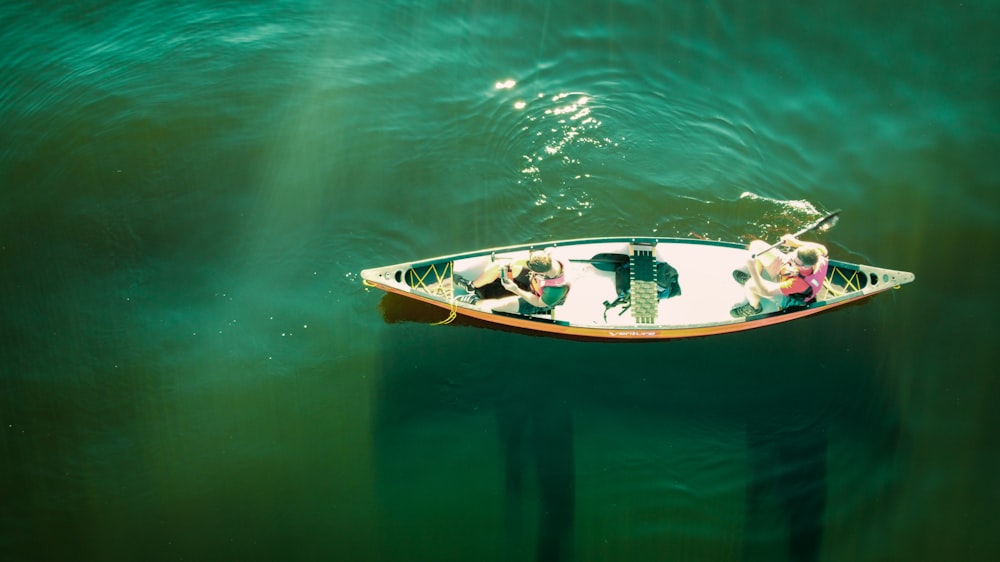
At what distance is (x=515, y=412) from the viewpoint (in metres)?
11.4

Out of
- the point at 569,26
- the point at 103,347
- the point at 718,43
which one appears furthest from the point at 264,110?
the point at 718,43

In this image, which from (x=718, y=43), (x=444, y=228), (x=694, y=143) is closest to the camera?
(x=444, y=228)

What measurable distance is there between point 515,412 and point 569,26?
9.25 meters

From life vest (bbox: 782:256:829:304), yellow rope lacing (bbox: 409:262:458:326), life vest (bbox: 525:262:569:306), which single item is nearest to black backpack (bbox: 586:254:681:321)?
life vest (bbox: 525:262:569:306)

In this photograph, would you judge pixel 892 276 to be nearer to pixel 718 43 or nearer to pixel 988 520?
pixel 988 520

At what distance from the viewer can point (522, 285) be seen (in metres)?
11.4

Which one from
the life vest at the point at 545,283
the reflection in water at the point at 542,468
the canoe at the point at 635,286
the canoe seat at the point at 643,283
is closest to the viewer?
the reflection in water at the point at 542,468

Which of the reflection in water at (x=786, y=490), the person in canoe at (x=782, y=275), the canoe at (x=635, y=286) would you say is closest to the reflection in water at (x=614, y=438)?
the reflection in water at (x=786, y=490)

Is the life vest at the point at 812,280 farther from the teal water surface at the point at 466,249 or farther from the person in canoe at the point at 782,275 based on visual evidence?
the teal water surface at the point at 466,249

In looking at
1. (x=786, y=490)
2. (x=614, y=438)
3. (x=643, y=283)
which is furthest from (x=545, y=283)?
(x=786, y=490)

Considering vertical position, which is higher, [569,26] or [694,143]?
[569,26]

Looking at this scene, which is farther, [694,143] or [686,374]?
[694,143]

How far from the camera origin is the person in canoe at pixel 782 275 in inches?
423

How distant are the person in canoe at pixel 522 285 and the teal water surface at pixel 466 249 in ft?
2.75
